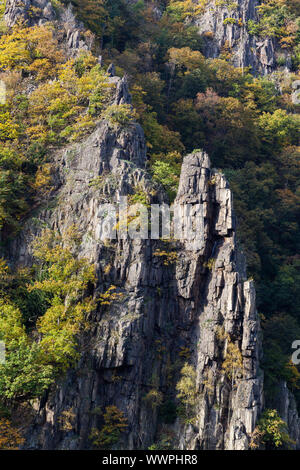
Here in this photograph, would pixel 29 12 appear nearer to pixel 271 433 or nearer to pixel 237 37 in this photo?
pixel 237 37

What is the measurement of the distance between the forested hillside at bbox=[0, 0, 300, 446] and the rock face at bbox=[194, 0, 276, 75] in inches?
14.1

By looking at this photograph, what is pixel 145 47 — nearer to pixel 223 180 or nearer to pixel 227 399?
pixel 223 180

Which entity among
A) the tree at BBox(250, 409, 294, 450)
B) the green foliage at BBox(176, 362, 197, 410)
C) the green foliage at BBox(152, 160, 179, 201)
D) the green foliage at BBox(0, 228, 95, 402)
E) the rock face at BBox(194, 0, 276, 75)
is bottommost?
the tree at BBox(250, 409, 294, 450)

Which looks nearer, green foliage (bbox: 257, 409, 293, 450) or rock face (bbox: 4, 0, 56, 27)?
green foliage (bbox: 257, 409, 293, 450)

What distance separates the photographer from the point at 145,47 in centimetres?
4662

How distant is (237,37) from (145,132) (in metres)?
24.4

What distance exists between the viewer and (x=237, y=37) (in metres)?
53.8

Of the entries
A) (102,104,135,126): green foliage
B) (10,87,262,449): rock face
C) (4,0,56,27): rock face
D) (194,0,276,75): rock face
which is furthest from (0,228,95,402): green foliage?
(194,0,276,75): rock face

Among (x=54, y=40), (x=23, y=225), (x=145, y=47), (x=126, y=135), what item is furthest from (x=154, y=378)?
(x=145, y=47)

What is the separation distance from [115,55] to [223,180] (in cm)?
2088

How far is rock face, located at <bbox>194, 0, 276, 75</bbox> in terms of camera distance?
173 ft

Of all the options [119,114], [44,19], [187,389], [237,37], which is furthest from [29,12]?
[187,389]

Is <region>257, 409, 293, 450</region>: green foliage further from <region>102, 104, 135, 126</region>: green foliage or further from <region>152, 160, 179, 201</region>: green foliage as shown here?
<region>102, 104, 135, 126</region>: green foliage

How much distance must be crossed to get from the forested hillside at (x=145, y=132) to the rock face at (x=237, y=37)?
1.17 ft
